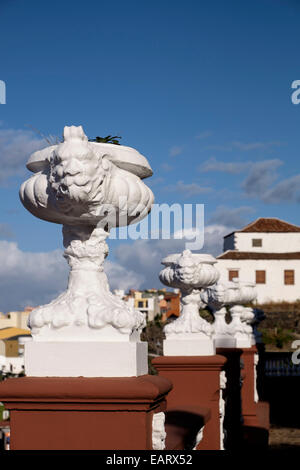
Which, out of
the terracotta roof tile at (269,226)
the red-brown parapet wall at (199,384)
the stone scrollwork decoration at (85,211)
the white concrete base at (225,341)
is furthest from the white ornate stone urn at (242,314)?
the terracotta roof tile at (269,226)

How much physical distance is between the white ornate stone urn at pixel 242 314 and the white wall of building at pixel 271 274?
4014cm

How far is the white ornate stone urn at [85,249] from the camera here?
10.0ft

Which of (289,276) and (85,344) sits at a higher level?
(289,276)

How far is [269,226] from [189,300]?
49.0 metres

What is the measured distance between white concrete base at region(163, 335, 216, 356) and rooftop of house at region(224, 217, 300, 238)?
4760 centimetres

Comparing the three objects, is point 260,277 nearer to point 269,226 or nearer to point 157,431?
point 269,226

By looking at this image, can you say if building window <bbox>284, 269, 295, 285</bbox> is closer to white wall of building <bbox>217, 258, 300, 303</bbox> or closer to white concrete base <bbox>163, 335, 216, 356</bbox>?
white wall of building <bbox>217, 258, 300, 303</bbox>

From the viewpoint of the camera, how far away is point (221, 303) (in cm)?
851

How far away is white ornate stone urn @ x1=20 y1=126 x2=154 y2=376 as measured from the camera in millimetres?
3057

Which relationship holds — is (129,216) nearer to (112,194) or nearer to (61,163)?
(112,194)

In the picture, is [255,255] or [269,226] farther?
[269,226]

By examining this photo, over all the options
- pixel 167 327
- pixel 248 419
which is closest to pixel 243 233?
pixel 248 419

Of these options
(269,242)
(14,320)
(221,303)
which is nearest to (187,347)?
(221,303)

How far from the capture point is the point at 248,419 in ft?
31.5
